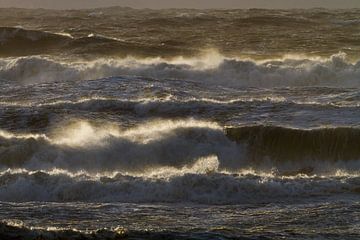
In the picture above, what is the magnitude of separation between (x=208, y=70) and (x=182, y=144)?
12.9 metres

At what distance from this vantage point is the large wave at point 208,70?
1170 inches

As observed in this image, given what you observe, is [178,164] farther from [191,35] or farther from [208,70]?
[191,35]

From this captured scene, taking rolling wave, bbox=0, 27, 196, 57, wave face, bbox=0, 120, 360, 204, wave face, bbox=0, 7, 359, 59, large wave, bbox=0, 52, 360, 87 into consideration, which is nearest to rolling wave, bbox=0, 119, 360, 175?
wave face, bbox=0, 120, 360, 204

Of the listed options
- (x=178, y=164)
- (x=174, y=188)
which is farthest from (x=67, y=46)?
(x=174, y=188)

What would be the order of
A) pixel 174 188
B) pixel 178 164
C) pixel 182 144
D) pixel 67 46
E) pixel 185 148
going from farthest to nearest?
1. pixel 67 46
2. pixel 182 144
3. pixel 185 148
4. pixel 178 164
5. pixel 174 188

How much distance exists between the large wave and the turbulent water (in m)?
0.08

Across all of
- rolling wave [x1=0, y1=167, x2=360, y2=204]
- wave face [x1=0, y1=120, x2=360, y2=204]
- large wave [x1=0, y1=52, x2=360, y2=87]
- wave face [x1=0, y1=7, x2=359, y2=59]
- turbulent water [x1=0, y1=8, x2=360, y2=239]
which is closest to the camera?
turbulent water [x1=0, y1=8, x2=360, y2=239]

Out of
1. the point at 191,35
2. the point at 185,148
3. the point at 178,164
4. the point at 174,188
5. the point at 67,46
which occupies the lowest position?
the point at 67,46

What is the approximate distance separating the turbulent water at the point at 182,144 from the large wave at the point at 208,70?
0.08m

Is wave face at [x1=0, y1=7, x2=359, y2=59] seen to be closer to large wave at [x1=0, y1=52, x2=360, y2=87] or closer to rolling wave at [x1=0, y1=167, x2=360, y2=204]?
large wave at [x1=0, y1=52, x2=360, y2=87]

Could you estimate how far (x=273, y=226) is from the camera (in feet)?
36.0

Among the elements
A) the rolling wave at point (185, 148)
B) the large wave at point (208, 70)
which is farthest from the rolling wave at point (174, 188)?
the large wave at point (208, 70)

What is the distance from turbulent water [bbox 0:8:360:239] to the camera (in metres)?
11.5

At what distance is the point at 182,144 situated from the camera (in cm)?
1823
